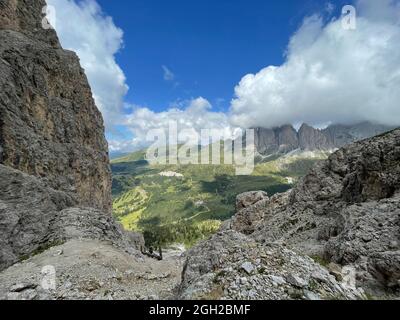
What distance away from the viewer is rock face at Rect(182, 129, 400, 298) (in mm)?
17234

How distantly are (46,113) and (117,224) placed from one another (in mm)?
34376

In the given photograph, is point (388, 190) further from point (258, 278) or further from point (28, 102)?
point (28, 102)

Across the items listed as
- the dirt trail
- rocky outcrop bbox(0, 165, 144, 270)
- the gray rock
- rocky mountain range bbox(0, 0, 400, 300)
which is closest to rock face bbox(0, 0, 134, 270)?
rocky outcrop bbox(0, 165, 144, 270)

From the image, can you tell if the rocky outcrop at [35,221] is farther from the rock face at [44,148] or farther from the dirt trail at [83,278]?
the dirt trail at [83,278]

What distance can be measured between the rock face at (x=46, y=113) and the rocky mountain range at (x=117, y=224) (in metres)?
0.28

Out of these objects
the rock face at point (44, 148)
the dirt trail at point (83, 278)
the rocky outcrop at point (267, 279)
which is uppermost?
the rock face at point (44, 148)

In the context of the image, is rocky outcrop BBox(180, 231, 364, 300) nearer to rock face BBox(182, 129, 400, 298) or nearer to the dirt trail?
rock face BBox(182, 129, 400, 298)

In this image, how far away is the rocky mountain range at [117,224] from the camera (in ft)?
50.2

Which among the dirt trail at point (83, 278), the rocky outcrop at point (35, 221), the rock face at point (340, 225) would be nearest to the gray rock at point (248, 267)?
the rock face at point (340, 225)

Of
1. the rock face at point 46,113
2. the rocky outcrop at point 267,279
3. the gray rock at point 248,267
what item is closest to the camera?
the rocky outcrop at point 267,279

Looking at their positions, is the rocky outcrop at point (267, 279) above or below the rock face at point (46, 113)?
below

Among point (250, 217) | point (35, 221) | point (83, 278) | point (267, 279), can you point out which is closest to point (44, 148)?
point (35, 221)

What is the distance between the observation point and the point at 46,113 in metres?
64.8

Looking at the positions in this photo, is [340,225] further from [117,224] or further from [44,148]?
[44,148]
